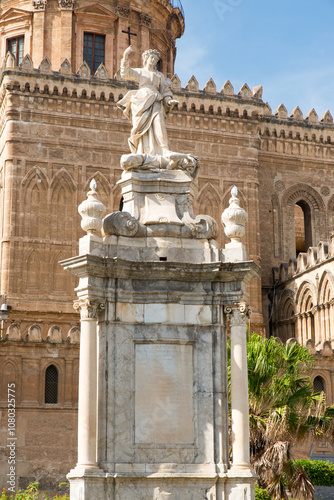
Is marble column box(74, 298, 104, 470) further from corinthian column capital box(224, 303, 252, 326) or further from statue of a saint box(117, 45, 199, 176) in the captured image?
statue of a saint box(117, 45, 199, 176)

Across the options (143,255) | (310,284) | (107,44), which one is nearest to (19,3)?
(107,44)

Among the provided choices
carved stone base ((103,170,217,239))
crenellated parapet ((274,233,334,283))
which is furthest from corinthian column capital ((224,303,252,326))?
crenellated parapet ((274,233,334,283))

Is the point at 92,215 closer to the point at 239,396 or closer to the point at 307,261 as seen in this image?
the point at 239,396

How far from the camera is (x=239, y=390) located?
12398mm

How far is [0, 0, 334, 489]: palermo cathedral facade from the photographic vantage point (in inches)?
→ 1092

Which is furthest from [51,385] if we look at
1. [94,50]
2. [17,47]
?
[17,47]

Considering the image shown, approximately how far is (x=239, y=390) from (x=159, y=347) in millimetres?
1280

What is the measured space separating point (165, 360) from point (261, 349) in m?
6.46

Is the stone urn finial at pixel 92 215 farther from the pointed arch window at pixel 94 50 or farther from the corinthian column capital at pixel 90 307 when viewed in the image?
the pointed arch window at pixel 94 50

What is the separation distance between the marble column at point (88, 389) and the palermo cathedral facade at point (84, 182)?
15.9 m

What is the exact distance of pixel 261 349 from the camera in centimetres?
1861

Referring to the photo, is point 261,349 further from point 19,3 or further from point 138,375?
point 19,3

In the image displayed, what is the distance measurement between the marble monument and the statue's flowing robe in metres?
0.43

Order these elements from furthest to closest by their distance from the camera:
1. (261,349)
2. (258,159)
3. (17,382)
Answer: (258,159)
(17,382)
(261,349)
